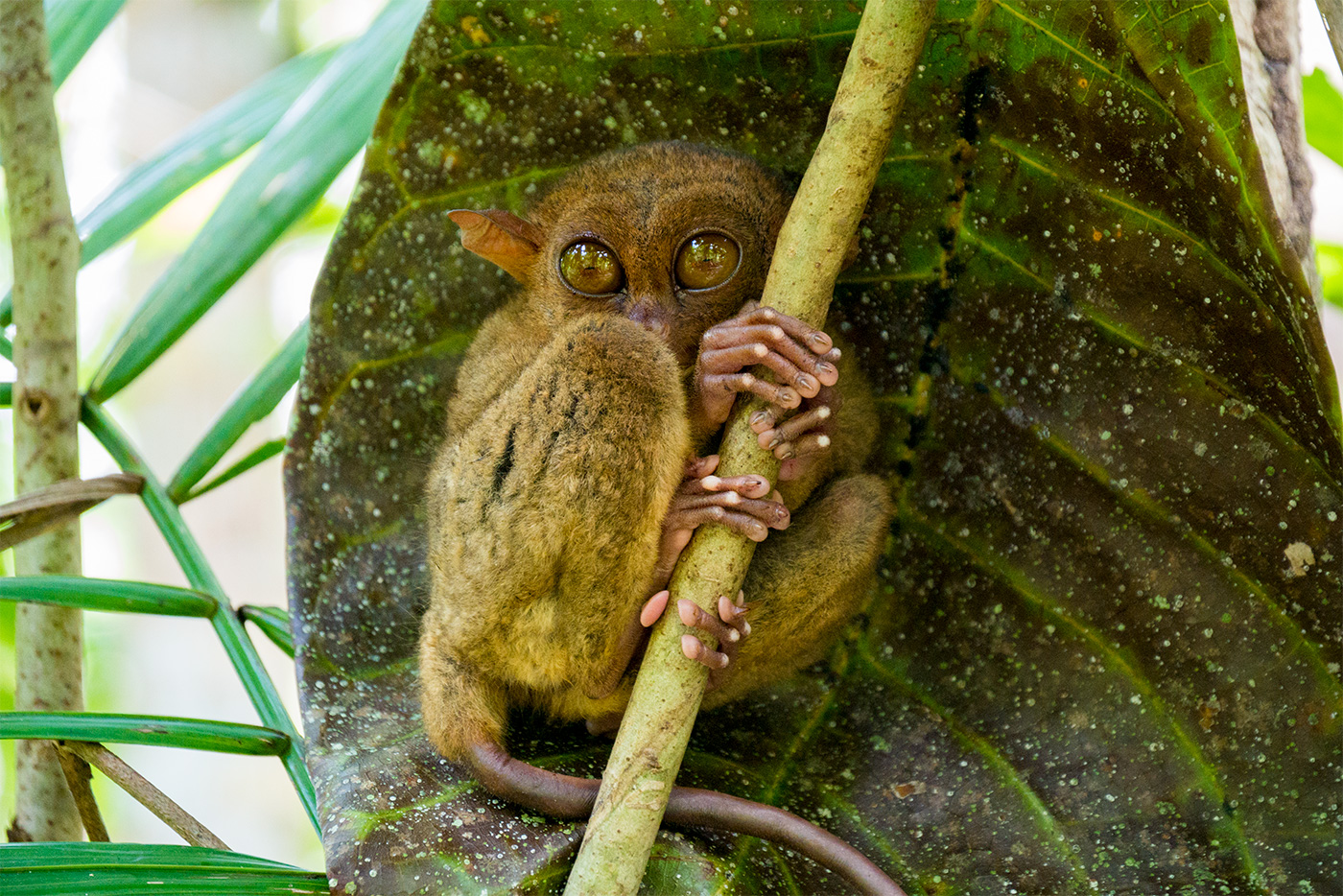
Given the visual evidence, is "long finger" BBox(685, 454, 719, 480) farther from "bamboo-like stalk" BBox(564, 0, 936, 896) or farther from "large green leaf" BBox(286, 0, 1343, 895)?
"large green leaf" BBox(286, 0, 1343, 895)

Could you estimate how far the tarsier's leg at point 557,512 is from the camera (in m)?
1.55

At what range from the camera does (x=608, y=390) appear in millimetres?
1576

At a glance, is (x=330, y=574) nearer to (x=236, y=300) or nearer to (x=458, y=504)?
(x=458, y=504)

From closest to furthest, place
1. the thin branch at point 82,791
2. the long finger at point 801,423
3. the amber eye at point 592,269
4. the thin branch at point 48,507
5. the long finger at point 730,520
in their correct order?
the long finger at point 730,520, the long finger at point 801,423, the thin branch at point 82,791, the thin branch at point 48,507, the amber eye at point 592,269

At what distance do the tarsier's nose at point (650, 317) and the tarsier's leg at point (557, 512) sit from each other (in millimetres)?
209

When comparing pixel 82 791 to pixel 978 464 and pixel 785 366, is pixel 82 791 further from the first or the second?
pixel 978 464

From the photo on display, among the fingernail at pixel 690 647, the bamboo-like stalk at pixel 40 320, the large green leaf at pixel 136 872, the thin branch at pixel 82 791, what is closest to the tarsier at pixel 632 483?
the fingernail at pixel 690 647

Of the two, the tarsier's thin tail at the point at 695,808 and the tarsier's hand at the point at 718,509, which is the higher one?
the tarsier's hand at the point at 718,509

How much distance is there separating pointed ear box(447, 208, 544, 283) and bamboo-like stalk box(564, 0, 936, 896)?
0.61 m

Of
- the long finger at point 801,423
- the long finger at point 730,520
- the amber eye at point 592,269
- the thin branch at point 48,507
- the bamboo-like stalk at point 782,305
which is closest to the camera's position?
the bamboo-like stalk at point 782,305

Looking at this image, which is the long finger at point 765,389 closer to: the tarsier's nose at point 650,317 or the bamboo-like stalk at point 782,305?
the bamboo-like stalk at point 782,305

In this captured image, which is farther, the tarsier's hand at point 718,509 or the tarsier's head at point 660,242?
the tarsier's head at point 660,242

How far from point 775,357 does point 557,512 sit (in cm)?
37

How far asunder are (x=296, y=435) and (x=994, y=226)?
1154 mm
